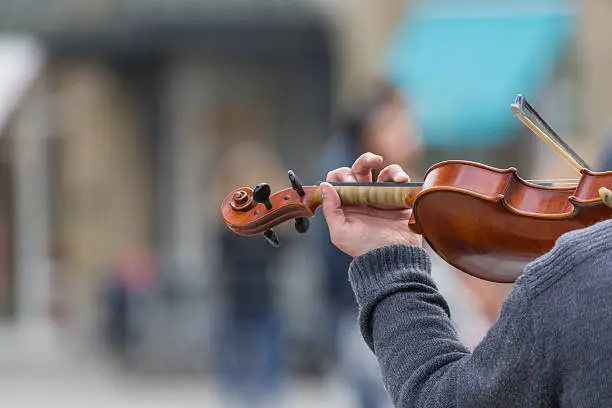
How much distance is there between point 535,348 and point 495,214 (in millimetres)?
359

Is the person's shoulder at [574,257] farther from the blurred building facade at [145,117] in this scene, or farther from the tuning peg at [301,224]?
the blurred building facade at [145,117]

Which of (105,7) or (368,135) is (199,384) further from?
(368,135)

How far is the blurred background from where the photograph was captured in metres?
8.99

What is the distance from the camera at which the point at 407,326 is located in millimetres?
1729

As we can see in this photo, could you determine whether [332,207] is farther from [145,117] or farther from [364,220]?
[145,117]

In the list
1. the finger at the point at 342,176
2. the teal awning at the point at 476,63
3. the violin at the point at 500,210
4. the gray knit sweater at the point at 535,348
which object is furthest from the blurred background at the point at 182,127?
the gray knit sweater at the point at 535,348

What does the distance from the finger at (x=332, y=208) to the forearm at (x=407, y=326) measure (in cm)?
10

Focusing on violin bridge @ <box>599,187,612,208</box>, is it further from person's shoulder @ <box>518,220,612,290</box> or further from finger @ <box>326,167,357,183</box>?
finger @ <box>326,167,357,183</box>

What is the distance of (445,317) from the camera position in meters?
1.77

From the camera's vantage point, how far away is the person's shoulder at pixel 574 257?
4.90 ft

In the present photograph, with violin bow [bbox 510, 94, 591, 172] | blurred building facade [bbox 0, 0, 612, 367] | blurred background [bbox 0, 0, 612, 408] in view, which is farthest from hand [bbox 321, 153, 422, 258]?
blurred building facade [bbox 0, 0, 612, 367]

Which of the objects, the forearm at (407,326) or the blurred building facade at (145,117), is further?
the blurred building facade at (145,117)

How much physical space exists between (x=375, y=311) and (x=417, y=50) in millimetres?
7827

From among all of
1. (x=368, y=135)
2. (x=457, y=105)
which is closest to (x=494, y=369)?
(x=368, y=135)
